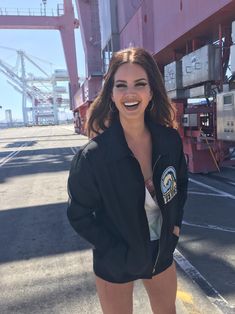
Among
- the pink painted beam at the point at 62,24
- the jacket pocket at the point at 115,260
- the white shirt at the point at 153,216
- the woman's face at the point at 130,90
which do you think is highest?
the pink painted beam at the point at 62,24

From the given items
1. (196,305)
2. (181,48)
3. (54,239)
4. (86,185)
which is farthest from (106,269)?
(181,48)

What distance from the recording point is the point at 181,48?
30.9 feet

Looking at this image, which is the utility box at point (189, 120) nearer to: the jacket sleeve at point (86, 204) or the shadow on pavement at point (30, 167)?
the shadow on pavement at point (30, 167)

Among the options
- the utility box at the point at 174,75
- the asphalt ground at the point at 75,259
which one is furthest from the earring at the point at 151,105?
the utility box at the point at 174,75

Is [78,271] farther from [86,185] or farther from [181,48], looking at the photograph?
[181,48]

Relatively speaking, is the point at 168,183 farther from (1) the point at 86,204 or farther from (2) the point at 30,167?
(2) the point at 30,167

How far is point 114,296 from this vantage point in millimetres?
1822

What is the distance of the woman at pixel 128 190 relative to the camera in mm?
1721

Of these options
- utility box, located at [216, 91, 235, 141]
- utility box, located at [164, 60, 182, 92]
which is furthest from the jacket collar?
utility box, located at [164, 60, 182, 92]

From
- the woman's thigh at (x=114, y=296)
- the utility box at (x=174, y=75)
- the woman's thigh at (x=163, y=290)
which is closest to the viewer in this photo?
the woman's thigh at (x=114, y=296)

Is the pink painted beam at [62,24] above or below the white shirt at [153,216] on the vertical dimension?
above

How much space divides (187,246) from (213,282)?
3.34 feet

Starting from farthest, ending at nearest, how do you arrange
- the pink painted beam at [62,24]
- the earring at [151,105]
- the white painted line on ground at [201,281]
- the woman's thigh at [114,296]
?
the pink painted beam at [62,24], the white painted line on ground at [201,281], the earring at [151,105], the woman's thigh at [114,296]

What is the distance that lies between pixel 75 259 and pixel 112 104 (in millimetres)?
2797
